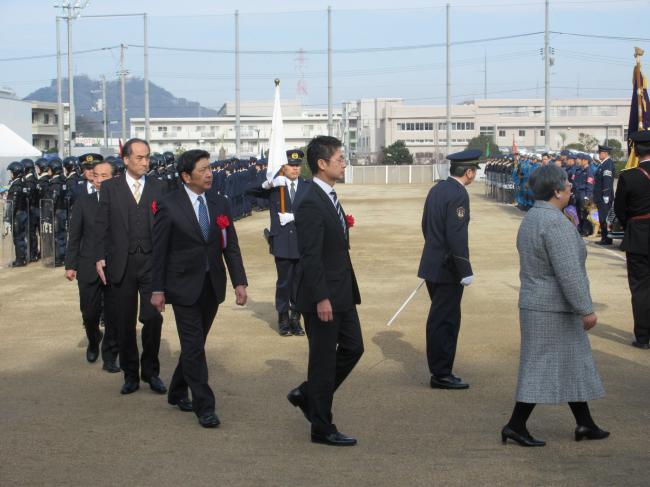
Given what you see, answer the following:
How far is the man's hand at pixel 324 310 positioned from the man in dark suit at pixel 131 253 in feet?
6.56

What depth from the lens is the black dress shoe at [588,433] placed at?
5953 millimetres

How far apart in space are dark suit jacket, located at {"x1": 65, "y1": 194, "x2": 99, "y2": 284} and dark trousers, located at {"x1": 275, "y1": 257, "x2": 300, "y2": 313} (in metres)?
2.11

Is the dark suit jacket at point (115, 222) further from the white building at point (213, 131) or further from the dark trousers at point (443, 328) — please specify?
the white building at point (213, 131)

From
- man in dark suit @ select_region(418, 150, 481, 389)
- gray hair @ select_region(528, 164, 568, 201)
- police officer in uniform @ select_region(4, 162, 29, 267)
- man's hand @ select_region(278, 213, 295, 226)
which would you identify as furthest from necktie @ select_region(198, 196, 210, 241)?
police officer in uniform @ select_region(4, 162, 29, 267)

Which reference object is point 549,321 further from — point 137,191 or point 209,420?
point 137,191

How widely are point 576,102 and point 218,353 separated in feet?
394

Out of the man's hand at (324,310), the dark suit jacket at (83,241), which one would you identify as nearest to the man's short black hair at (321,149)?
the man's hand at (324,310)

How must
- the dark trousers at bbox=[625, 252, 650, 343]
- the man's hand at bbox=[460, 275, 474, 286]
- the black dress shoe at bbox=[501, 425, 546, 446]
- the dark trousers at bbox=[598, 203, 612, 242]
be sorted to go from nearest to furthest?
the black dress shoe at bbox=[501, 425, 546, 446] → the man's hand at bbox=[460, 275, 474, 286] → the dark trousers at bbox=[625, 252, 650, 343] → the dark trousers at bbox=[598, 203, 612, 242]

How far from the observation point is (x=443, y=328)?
762 centimetres

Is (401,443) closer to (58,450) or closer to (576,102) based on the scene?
(58,450)

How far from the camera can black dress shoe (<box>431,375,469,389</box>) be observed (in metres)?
7.55

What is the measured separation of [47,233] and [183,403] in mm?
11020

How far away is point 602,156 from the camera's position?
19.3 metres

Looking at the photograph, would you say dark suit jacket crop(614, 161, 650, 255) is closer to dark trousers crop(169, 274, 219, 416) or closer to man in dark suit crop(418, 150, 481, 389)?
man in dark suit crop(418, 150, 481, 389)
